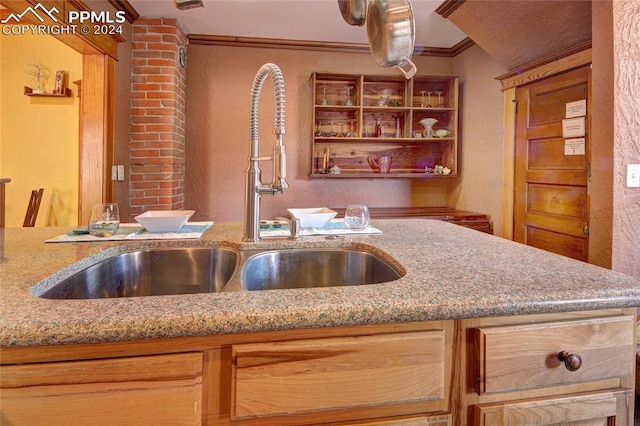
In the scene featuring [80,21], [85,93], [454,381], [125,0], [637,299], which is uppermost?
[125,0]

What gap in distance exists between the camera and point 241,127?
149 inches

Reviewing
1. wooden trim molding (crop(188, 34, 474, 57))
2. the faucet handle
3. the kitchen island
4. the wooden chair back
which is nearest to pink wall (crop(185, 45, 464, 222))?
wooden trim molding (crop(188, 34, 474, 57))

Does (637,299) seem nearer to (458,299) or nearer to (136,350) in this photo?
(458,299)

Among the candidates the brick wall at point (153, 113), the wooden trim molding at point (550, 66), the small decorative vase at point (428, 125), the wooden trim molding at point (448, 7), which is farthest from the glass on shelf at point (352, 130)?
the brick wall at point (153, 113)

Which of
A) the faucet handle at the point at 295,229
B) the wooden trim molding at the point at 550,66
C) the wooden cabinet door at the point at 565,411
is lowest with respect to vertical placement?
the wooden cabinet door at the point at 565,411

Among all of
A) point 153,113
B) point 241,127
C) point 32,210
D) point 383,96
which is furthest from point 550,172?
point 32,210

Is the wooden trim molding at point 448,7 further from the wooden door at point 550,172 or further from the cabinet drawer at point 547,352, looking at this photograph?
the cabinet drawer at point 547,352

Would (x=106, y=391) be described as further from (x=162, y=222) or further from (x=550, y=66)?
(x=550, y=66)

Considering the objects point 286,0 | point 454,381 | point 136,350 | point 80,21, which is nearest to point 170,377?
point 136,350

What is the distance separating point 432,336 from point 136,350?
1.69ft

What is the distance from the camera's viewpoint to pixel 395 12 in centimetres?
114

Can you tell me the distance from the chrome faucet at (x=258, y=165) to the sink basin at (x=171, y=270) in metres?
0.12

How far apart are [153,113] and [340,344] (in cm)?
311

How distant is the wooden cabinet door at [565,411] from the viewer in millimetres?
714
